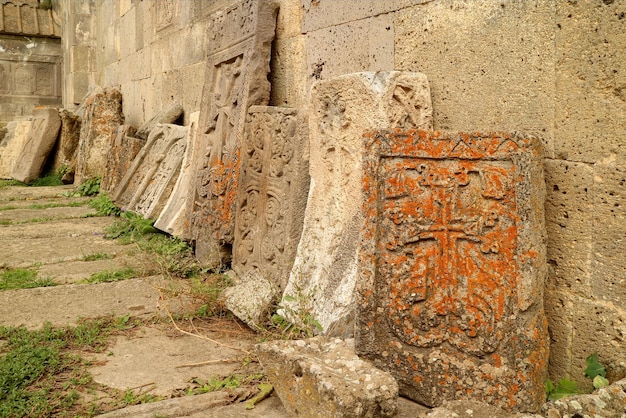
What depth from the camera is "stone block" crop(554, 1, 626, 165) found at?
2029mm

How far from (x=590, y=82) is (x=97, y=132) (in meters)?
6.47

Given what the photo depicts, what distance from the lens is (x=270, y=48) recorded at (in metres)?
4.00

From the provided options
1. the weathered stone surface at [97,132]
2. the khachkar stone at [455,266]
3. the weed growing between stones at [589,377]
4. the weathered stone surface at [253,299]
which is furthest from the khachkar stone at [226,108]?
the weathered stone surface at [97,132]

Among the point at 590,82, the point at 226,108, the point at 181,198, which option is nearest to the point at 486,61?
the point at 590,82

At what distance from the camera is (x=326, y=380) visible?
1.90 metres

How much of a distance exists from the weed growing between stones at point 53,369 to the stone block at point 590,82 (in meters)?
1.88

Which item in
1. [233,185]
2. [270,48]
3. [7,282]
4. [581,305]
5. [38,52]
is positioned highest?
[38,52]

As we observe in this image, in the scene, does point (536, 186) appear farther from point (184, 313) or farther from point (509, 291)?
point (184, 313)

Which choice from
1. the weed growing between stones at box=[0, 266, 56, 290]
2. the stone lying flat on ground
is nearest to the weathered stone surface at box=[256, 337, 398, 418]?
the stone lying flat on ground

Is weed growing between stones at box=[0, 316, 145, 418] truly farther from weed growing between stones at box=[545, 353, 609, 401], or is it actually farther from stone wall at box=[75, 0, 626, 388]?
stone wall at box=[75, 0, 626, 388]

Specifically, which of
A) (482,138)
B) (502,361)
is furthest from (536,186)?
(502,361)

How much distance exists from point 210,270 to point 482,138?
2.36 meters

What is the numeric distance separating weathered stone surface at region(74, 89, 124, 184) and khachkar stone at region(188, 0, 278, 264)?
10.4 feet

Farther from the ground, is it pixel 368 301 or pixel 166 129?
pixel 166 129
